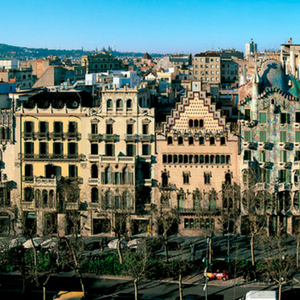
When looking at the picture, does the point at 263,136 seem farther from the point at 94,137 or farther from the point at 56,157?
the point at 56,157

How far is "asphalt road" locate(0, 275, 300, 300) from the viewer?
244ft

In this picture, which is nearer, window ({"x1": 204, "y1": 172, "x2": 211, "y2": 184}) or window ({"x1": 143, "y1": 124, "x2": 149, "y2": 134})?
window ({"x1": 204, "y1": 172, "x2": 211, "y2": 184})

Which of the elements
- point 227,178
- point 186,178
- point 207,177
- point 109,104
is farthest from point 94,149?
point 227,178

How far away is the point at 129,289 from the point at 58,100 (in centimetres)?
3075

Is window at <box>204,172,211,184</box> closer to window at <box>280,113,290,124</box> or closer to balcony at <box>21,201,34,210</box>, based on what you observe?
window at <box>280,113,290,124</box>

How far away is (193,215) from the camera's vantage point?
9356 centimetres

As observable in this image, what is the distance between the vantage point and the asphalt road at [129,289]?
7450cm

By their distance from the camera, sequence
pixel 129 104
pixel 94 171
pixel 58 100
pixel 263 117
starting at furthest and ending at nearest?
1. pixel 58 100
2. pixel 94 171
3. pixel 129 104
4. pixel 263 117

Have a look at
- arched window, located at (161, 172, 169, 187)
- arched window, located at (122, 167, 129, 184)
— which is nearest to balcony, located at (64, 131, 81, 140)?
arched window, located at (122, 167, 129, 184)

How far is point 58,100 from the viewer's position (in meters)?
95.9

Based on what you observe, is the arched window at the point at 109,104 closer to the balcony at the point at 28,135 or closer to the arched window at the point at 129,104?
the arched window at the point at 129,104

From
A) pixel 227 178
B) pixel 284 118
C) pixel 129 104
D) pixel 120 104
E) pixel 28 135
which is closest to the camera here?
pixel 284 118

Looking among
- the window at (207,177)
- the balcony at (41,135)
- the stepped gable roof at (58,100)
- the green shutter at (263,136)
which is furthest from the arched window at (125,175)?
the green shutter at (263,136)

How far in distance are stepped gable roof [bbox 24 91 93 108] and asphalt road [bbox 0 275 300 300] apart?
25814 mm
